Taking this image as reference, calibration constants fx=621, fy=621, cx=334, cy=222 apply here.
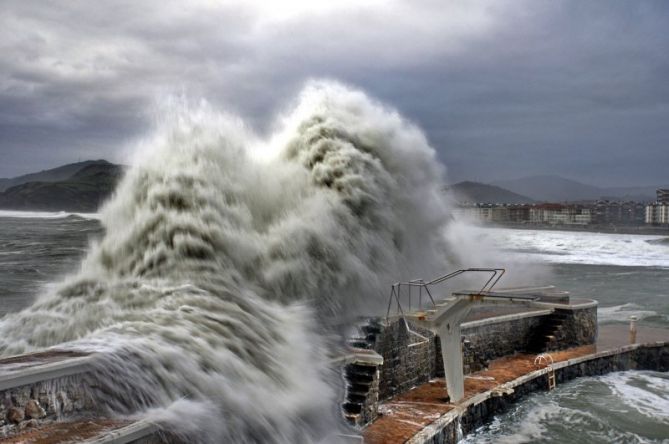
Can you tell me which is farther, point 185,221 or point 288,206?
point 288,206

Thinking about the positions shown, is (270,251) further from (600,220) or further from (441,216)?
(600,220)

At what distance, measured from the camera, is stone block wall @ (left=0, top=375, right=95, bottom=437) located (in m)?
3.40

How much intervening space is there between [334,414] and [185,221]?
8.03ft

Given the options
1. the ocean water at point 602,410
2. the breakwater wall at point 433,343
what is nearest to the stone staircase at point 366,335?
the breakwater wall at point 433,343

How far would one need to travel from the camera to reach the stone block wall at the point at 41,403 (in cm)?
340

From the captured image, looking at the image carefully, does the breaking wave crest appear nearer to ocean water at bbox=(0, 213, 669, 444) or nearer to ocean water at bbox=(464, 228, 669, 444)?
ocean water at bbox=(0, 213, 669, 444)

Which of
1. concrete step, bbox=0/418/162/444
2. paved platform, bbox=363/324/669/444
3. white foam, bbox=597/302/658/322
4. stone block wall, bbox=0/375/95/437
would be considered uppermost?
stone block wall, bbox=0/375/95/437

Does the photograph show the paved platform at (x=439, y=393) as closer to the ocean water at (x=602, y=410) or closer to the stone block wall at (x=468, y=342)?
the stone block wall at (x=468, y=342)

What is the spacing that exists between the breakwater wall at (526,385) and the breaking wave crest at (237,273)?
2.10m

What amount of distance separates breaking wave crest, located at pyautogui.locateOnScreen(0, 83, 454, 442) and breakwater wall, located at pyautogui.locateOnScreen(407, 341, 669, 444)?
2.10m

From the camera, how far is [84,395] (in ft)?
12.4

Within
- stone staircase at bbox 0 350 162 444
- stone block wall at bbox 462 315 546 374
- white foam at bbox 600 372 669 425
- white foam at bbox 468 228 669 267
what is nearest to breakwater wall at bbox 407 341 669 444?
white foam at bbox 600 372 669 425

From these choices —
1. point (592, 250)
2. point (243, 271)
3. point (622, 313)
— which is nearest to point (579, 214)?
point (592, 250)

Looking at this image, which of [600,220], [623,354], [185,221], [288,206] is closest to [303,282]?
[288,206]
